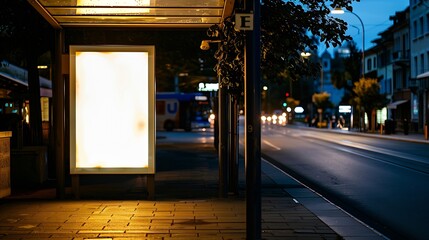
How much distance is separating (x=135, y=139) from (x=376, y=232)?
4.78 m

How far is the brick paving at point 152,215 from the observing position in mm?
8344

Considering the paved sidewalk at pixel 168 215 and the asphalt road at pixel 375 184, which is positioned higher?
the paved sidewalk at pixel 168 215

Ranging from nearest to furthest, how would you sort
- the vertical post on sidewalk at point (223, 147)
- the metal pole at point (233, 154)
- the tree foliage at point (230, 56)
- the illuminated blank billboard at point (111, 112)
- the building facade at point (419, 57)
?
the tree foliage at point (230, 56) < the illuminated blank billboard at point (111, 112) < the vertical post on sidewalk at point (223, 147) < the metal pole at point (233, 154) < the building facade at point (419, 57)

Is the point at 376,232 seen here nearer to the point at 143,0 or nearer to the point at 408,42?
the point at 143,0

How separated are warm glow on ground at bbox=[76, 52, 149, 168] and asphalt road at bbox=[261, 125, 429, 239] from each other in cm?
410

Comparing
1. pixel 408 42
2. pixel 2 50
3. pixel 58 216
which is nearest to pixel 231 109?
pixel 58 216

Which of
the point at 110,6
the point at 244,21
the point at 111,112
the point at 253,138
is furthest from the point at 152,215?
the point at 244,21

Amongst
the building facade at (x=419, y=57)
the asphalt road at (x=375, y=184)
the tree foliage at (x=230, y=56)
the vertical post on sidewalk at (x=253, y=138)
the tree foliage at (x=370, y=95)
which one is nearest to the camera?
the vertical post on sidewalk at (x=253, y=138)

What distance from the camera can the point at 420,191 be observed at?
13.8 m

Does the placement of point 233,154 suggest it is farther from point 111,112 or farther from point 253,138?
point 253,138

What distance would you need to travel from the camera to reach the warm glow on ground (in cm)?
1148

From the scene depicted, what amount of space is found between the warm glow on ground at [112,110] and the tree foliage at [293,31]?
2445mm

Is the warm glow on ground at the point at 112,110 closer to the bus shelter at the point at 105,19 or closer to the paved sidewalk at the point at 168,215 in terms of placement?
the bus shelter at the point at 105,19

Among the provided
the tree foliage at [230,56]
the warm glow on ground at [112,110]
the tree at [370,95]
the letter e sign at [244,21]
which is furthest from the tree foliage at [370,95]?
the letter e sign at [244,21]
